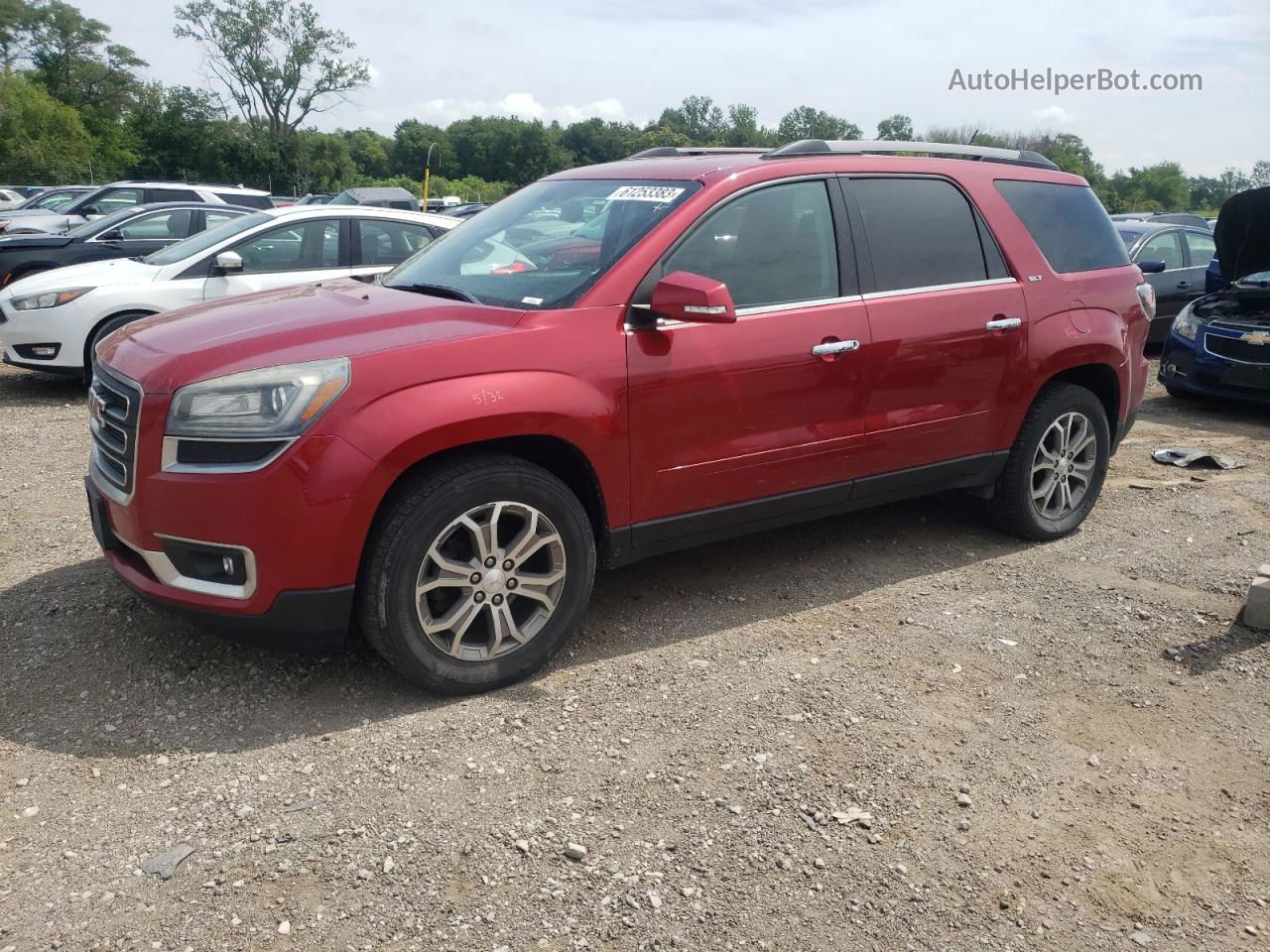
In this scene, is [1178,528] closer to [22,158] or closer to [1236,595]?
[1236,595]

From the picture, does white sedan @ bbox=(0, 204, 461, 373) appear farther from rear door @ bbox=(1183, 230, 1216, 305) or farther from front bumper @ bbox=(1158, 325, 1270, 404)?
rear door @ bbox=(1183, 230, 1216, 305)

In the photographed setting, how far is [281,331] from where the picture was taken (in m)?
3.52

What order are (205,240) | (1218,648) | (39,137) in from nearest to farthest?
(1218,648) < (205,240) < (39,137)

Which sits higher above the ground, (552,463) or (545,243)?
(545,243)

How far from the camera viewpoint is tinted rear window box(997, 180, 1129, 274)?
511 centimetres

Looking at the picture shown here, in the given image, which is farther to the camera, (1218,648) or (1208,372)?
(1208,372)

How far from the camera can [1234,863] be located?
2846 millimetres

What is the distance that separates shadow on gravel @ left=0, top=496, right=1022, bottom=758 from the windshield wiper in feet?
4.46

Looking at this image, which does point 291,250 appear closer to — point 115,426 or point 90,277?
point 90,277

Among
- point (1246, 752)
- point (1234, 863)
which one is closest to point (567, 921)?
point (1234, 863)

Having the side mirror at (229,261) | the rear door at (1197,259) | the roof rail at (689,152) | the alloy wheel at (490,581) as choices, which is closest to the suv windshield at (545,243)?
the roof rail at (689,152)

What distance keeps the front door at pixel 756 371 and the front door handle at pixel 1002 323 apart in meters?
0.76

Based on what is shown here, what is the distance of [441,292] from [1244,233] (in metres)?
8.09

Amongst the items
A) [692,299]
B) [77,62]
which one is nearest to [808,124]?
[77,62]
